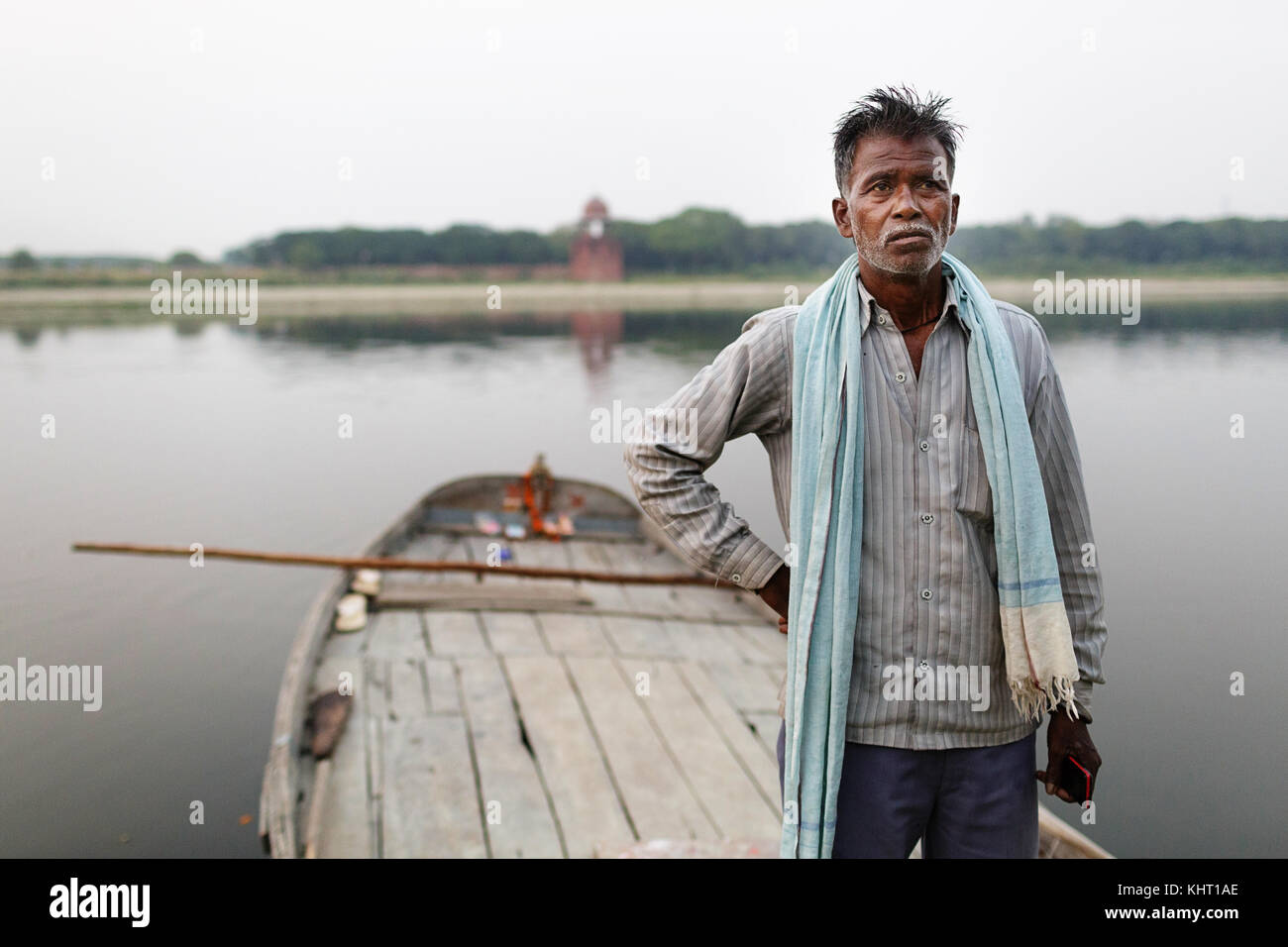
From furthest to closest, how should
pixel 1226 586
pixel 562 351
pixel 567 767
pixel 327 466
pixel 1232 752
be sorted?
1. pixel 562 351
2. pixel 327 466
3. pixel 1226 586
4. pixel 1232 752
5. pixel 567 767

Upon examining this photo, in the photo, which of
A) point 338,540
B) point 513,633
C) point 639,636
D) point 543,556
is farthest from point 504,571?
point 338,540

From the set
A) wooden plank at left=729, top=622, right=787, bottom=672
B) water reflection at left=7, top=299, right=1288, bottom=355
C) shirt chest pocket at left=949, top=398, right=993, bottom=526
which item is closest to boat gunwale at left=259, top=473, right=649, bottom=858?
wooden plank at left=729, top=622, right=787, bottom=672

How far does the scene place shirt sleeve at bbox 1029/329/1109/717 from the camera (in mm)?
1902

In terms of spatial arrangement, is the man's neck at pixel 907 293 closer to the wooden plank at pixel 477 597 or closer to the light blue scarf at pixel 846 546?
the light blue scarf at pixel 846 546

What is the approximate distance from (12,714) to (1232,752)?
9.34 meters

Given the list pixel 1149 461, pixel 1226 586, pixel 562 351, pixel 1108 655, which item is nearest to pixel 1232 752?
pixel 1108 655

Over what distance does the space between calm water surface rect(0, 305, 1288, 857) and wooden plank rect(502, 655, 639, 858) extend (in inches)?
84.9

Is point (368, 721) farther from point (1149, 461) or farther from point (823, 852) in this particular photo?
point (1149, 461)

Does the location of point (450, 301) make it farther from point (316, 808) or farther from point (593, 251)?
point (316, 808)

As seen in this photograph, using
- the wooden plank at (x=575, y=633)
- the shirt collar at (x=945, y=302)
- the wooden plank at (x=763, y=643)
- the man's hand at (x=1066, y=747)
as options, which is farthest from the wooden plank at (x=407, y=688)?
the shirt collar at (x=945, y=302)

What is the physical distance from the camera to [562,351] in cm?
3941

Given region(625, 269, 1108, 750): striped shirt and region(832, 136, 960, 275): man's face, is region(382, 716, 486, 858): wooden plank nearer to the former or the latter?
region(625, 269, 1108, 750): striped shirt

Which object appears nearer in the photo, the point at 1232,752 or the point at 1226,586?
the point at 1232,752

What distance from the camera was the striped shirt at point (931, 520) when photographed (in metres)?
1.85
